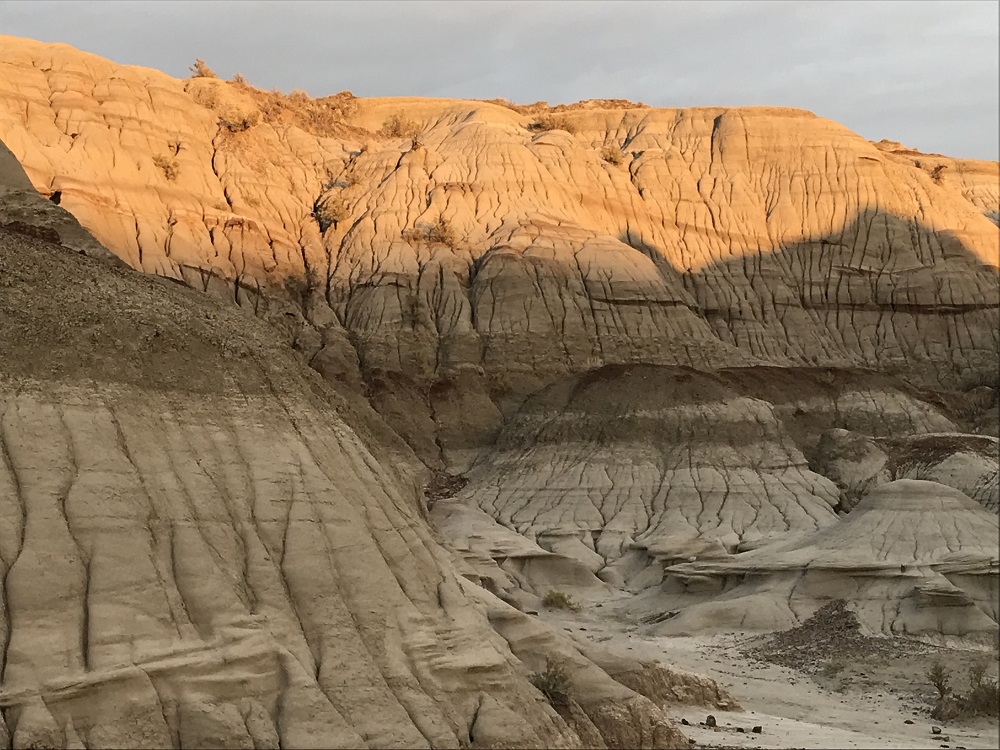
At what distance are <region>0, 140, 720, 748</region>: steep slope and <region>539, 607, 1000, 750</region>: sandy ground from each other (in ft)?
12.3

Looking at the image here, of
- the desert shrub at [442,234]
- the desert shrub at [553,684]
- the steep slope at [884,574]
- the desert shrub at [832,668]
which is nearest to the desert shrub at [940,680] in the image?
the desert shrub at [832,668]

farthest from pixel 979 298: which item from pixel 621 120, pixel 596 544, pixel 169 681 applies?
pixel 169 681

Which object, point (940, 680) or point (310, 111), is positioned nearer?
point (940, 680)

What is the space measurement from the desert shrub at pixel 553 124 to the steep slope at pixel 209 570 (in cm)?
7242

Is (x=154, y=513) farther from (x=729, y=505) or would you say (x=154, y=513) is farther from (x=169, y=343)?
(x=729, y=505)

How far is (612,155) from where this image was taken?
90.6 m

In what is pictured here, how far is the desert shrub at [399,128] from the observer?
311ft

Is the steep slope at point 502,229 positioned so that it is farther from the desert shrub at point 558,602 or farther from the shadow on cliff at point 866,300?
the desert shrub at point 558,602

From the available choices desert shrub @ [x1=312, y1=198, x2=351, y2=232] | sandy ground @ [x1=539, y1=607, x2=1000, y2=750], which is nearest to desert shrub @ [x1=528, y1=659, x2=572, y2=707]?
sandy ground @ [x1=539, y1=607, x2=1000, y2=750]

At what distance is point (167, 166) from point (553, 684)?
193 feet

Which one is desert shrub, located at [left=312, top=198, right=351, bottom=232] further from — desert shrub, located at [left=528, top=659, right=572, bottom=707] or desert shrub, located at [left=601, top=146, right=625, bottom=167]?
desert shrub, located at [left=528, top=659, right=572, bottom=707]

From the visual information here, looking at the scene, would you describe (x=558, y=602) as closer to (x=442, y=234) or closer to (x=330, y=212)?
(x=442, y=234)

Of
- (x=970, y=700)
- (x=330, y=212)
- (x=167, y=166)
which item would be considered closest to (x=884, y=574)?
(x=970, y=700)

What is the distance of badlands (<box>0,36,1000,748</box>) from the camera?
64.9 ft
